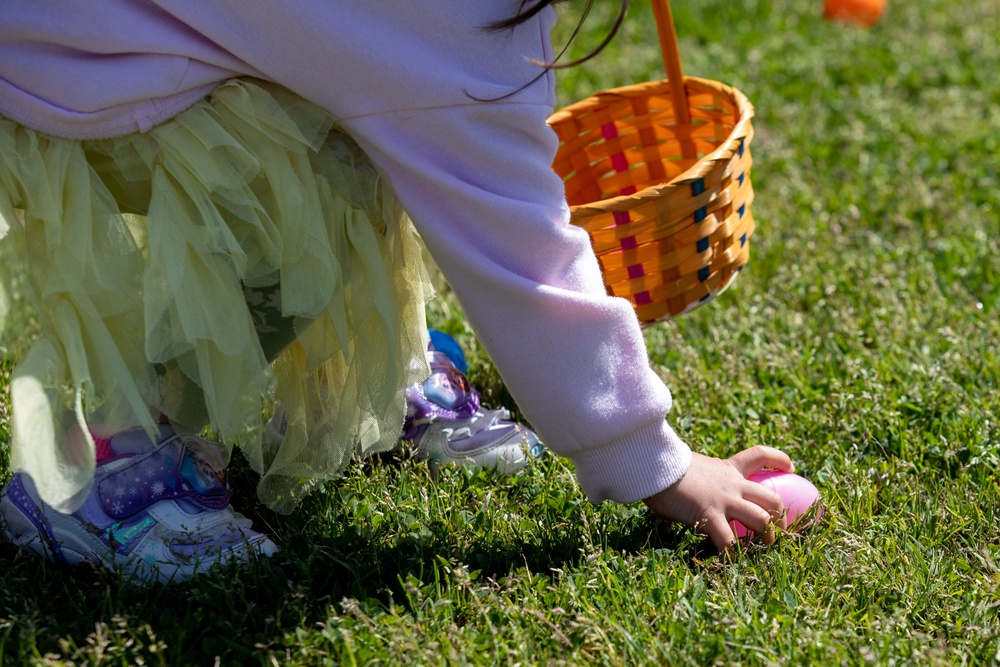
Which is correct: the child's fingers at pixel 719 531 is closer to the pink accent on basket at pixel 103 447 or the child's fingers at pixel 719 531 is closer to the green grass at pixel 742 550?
the green grass at pixel 742 550

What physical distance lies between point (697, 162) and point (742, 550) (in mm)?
718

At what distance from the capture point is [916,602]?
1646 mm

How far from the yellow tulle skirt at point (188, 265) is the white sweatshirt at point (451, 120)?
0.05m

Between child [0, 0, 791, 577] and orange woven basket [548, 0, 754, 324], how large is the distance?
0.29 m

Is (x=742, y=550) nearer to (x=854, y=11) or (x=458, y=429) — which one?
(x=458, y=429)

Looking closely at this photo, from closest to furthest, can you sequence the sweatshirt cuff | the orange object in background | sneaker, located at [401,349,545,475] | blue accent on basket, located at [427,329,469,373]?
1. the sweatshirt cuff
2. sneaker, located at [401,349,545,475]
3. blue accent on basket, located at [427,329,469,373]
4. the orange object in background

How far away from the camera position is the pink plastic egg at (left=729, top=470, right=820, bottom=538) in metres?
1.84

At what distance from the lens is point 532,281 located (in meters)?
1.62

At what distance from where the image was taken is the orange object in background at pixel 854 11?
4473 millimetres

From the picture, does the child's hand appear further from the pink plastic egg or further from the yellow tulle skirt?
the yellow tulle skirt

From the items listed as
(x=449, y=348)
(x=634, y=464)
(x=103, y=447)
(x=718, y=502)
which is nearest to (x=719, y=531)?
(x=718, y=502)

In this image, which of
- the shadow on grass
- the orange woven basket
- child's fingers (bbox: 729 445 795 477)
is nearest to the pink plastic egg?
child's fingers (bbox: 729 445 795 477)

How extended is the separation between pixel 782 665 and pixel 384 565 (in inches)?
23.3

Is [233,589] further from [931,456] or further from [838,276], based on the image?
[838,276]
